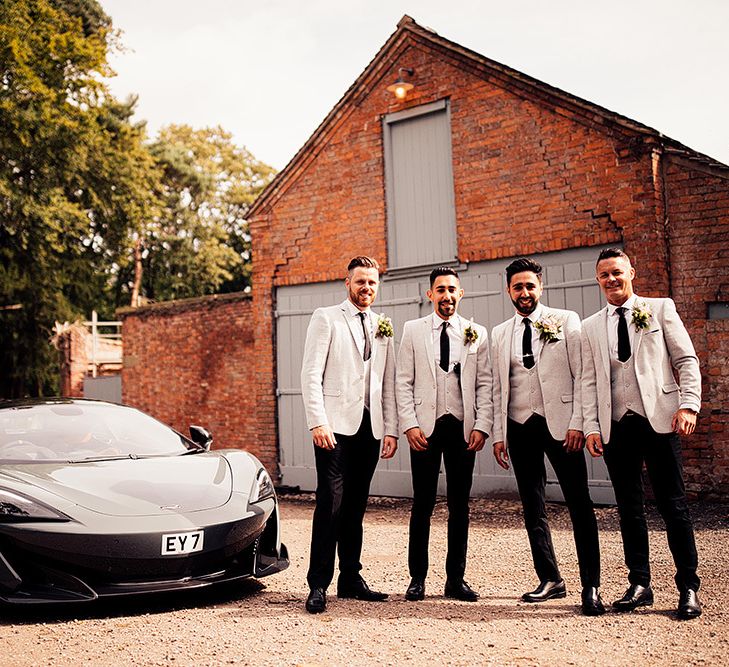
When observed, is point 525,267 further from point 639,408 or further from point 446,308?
→ point 639,408

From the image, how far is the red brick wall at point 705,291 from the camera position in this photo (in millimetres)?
8297

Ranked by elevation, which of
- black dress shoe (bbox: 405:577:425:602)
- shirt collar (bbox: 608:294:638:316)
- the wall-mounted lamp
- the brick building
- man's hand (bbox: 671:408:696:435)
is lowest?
black dress shoe (bbox: 405:577:425:602)

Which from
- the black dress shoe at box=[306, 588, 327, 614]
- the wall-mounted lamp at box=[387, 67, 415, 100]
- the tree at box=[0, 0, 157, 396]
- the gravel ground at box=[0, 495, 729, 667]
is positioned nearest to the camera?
the gravel ground at box=[0, 495, 729, 667]

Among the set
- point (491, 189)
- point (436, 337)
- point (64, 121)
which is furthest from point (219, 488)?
point (64, 121)

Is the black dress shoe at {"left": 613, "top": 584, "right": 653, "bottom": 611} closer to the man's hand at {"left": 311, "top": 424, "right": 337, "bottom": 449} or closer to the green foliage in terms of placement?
the man's hand at {"left": 311, "top": 424, "right": 337, "bottom": 449}

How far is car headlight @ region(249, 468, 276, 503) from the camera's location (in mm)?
5284

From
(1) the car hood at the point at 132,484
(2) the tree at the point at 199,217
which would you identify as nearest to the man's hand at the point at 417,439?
(1) the car hood at the point at 132,484

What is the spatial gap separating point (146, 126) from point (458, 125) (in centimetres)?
2711

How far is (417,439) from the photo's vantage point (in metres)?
5.04

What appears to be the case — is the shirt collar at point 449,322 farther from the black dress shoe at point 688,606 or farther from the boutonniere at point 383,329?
the black dress shoe at point 688,606

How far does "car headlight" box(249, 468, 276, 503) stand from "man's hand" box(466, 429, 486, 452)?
1.35 meters

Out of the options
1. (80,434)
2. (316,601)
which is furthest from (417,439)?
(80,434)

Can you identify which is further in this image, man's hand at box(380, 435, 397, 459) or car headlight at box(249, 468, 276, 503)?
car headlight at box(249, 468, 276, 503)

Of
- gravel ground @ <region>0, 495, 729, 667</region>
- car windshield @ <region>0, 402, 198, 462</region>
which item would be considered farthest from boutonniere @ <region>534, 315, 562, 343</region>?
car windshield @ <region>0, 402, 198, 462</region>
